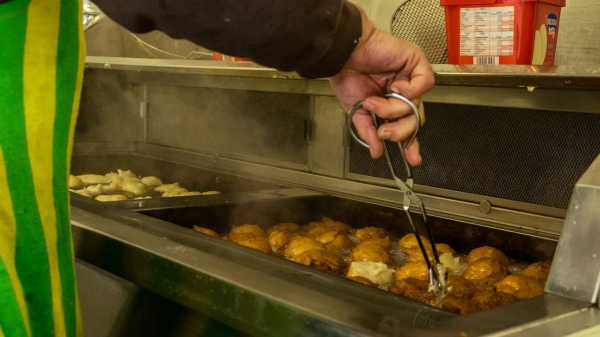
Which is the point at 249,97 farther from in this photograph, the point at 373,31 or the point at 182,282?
the point at 373,31

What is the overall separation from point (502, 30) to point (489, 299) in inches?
23.5

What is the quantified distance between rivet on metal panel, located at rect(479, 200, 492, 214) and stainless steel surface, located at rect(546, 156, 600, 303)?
3.01 ft

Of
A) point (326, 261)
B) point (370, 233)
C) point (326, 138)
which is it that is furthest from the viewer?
point (326, 138)

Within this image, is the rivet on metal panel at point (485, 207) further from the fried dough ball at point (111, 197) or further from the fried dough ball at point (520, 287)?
the fried dough ball at point (111, 197)

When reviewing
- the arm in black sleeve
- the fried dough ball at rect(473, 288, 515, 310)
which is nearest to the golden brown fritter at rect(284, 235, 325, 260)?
the fried dough ball at rect(473, 288, 515, 310)

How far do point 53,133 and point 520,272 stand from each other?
120 cm

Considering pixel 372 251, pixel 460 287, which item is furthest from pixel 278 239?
pixel 460 287

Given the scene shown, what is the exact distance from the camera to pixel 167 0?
0.98 metres

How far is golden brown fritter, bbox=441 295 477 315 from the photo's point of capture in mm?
1531

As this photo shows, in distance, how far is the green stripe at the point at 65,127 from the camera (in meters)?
1.27

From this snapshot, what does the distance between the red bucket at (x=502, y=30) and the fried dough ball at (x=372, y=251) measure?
592 millimetres

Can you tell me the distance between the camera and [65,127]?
1287 mm

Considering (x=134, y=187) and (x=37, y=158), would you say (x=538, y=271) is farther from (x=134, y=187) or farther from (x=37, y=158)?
(x=134, y=187)

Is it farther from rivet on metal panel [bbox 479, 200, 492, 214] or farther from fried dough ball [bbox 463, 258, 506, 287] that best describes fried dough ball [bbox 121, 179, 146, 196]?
fried dough ball [bbox 463, 258, 506, 287]
